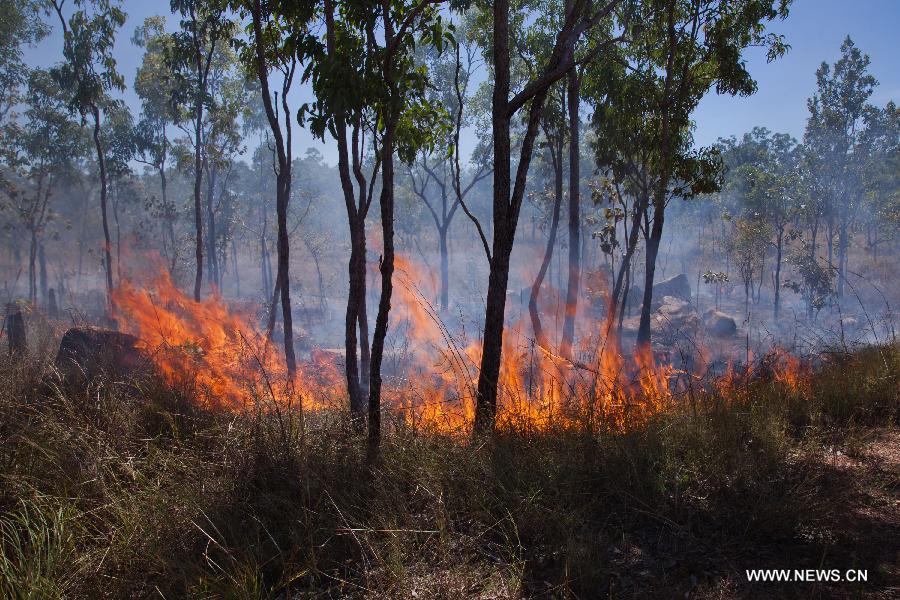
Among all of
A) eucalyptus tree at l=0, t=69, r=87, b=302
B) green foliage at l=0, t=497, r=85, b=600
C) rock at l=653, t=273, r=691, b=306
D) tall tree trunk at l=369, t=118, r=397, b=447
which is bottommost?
rock at l=653, t=273, r=691, b=306

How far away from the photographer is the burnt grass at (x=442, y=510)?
2996 mm

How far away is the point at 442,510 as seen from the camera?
3.45m

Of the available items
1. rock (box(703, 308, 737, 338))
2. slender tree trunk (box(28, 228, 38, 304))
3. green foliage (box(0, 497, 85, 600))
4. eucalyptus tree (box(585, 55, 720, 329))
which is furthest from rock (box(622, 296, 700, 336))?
slender tree trunk (box(28, 228, 38, 304))

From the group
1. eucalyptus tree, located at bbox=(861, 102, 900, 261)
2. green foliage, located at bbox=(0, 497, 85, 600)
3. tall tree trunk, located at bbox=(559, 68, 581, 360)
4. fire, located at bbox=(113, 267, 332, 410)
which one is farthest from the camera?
eucalyptus tree, located at bbox=(861, 102, 900, 261)

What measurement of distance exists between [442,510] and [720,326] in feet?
95.2

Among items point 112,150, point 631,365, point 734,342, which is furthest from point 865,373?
point 112,150

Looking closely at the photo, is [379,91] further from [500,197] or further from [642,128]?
[642,128]

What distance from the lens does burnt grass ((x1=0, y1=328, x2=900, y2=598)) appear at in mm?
2996

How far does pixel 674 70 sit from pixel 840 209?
32.0 meters

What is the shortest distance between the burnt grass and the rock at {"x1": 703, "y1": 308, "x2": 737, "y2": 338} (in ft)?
84.6

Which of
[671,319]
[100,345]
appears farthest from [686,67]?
[671,319]

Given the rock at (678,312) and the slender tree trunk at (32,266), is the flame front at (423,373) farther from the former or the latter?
the slender tree trunk at (32,266)

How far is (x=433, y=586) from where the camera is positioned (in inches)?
118

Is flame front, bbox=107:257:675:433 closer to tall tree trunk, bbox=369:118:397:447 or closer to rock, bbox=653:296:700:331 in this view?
tall tree trunk, bbox=369:118:397:447
